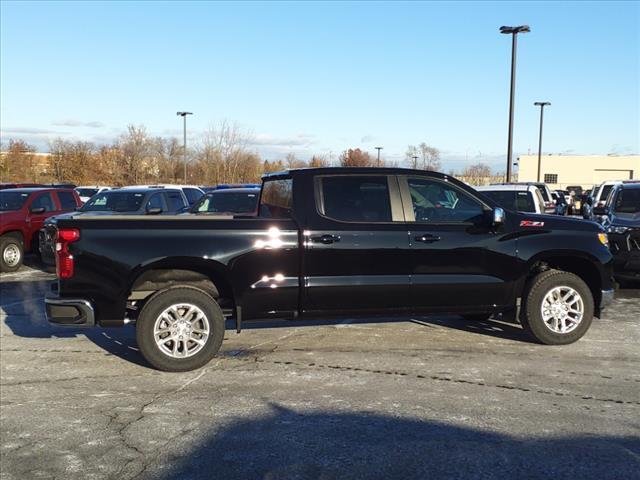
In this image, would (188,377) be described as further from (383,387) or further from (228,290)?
(383,387)

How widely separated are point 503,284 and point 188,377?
344cm

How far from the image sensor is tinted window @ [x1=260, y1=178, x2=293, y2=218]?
6544 mm

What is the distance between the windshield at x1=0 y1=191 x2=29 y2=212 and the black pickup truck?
9.02m

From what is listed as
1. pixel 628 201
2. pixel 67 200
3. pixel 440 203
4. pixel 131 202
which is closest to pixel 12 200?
pixel 67 200

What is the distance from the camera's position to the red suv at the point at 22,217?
13.6 m

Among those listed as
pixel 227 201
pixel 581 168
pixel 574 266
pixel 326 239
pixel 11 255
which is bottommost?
pixel 11 255

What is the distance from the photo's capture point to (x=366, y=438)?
14.1 feet

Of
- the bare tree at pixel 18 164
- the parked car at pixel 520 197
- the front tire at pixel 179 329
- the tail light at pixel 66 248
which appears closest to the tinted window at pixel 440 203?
the front tire at pixel 179 329

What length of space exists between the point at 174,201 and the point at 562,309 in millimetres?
10262

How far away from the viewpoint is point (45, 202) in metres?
14.5

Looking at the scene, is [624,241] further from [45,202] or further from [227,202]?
[45,202]

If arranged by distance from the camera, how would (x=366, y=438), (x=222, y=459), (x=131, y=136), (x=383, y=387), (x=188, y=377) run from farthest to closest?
1. (x=131, y=136)
2. (x=188, y=377)
3. (x=383, y=387)
4. (x=366, y=438)
5. (x=222, y=459)

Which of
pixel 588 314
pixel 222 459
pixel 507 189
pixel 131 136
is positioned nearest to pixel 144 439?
pixel 222 459

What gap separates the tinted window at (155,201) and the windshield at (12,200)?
122 inches
